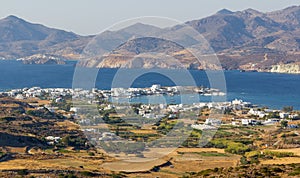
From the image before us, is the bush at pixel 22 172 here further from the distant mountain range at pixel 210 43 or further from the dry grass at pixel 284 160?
the distant mountain range at pixel 210 43

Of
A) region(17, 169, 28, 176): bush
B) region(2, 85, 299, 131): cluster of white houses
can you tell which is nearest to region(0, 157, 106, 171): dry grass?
Answer: region(17, 169, 28, 176): bush

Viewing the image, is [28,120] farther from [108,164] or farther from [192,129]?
[108,164]

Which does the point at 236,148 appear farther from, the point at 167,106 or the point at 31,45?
the point at 31,45

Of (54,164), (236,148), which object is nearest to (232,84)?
(236,148)

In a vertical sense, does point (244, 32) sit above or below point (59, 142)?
above

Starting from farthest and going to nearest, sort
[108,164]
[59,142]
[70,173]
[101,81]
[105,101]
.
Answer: [101,81], [105,101], [59,142], [108,164], [70,173]

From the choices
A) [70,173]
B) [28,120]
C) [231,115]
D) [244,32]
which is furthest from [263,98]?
[244,32]

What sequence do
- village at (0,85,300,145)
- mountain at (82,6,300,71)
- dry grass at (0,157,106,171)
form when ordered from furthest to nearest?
mountain at (82,6,300,71) < village at (0,85,300,145) < dry grass at (0,157,106,171)

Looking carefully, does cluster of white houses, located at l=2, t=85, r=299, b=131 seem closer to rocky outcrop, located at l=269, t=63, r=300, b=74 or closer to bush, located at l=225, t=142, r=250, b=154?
bush, located at l=225, t=142, r=250, b=154
